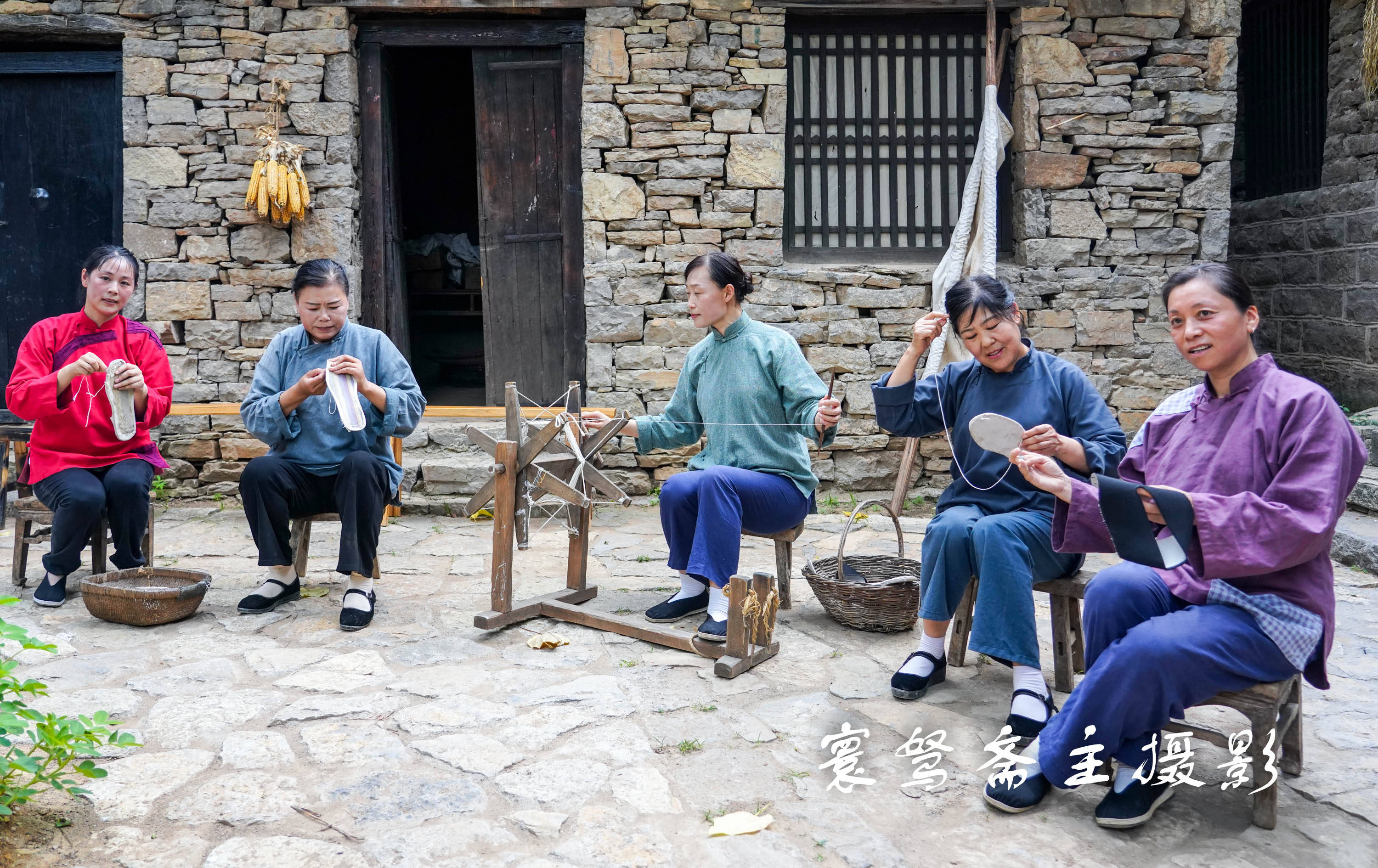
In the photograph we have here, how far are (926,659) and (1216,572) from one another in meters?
1.10

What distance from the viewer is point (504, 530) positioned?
391 centimetres

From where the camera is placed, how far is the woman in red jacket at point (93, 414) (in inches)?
165

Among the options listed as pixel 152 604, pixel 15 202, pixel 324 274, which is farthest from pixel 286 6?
pixel 152 604

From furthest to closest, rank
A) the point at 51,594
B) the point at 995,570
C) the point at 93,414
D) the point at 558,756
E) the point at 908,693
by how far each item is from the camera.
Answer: the point at 93,414
the point at 51,594
the point at 908,693
the point at 995,570
the point at 558,756

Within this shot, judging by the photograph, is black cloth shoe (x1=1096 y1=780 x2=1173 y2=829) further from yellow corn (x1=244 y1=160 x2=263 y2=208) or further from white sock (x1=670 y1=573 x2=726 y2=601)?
yellow corn (x1=244 y1=160 x2=263 y2=208)

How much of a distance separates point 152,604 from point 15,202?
12.6ft

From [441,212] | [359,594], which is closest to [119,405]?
[359,594]

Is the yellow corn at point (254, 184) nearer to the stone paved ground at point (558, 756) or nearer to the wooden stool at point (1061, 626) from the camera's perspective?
the stone paved ground at point (558, 756)

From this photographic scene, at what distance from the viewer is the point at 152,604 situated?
12.8 feet

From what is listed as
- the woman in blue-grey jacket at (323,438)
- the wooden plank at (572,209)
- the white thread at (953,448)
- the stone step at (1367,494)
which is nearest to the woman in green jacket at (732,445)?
the white thread at (953,448)

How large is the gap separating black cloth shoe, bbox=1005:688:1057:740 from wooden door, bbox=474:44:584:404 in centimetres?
405

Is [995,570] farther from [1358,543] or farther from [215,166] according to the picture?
[215,166]

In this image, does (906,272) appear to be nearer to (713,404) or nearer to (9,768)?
(713,404)

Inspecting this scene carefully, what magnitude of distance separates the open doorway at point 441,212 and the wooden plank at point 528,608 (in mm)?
4986
